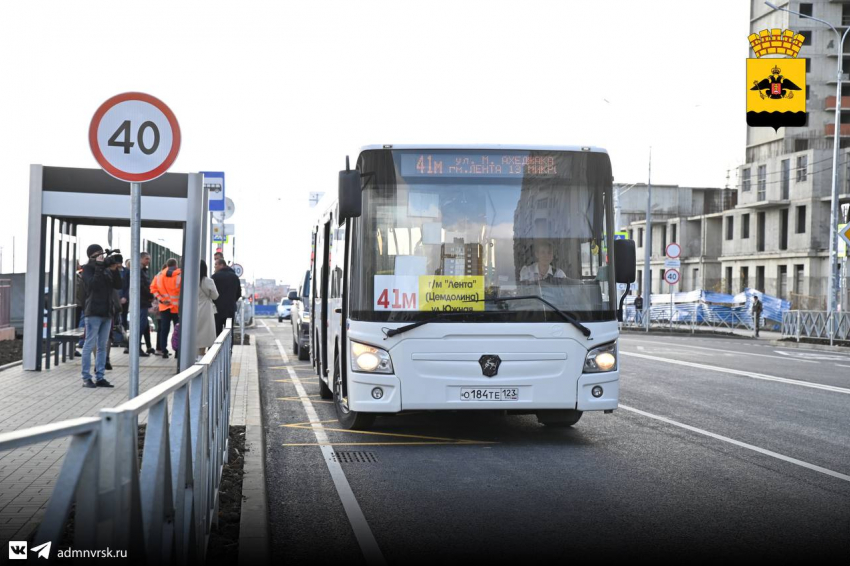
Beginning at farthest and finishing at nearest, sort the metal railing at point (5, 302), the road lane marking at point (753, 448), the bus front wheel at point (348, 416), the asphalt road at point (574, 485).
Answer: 1. the metal railing at point (5, 302)
2. the bus front wheel at point (348, 416)
3. the road lane marking at point (753, 448)
4. the asphalt road at point (574, 485)

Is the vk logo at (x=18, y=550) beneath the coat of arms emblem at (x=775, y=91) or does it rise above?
beneath

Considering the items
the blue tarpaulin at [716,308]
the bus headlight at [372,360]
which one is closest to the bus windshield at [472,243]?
the bus headlight at [372,360]

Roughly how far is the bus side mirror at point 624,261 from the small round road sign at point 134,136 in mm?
4310

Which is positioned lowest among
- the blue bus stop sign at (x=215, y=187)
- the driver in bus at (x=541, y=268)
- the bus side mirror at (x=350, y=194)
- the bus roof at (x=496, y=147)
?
the driver in bus at (x=541, y=268)

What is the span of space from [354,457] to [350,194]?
2258 mm

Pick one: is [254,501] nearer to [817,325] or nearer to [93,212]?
[93,212]

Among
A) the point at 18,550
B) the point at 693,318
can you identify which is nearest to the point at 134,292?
the point at 18,550

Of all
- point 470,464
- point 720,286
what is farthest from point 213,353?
point 720,286

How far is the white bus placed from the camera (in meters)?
9.29

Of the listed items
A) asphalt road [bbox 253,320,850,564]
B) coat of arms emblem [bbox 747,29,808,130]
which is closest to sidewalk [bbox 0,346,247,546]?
asphalt road [bbox 253,320,850,564]

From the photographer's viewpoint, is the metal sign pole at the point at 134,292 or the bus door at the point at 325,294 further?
the bus door at the point at 325,294

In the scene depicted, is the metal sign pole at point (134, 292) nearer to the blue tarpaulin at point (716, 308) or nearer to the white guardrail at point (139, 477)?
the white guardrail at point (139, 477)

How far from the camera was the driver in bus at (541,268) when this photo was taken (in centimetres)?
937

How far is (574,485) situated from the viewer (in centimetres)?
749
